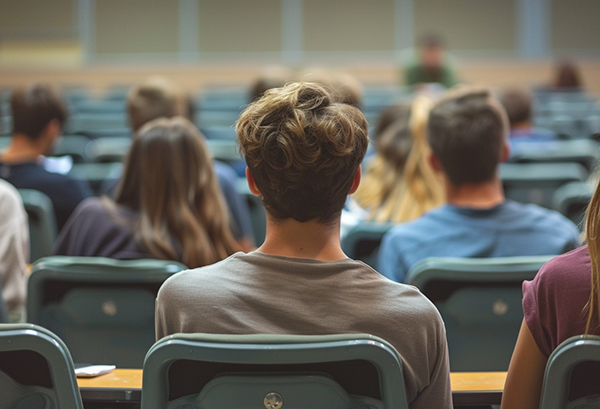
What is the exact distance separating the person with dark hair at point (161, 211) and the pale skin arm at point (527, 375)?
1259 mm

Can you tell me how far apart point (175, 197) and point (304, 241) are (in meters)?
1.15

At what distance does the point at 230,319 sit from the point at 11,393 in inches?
15.4

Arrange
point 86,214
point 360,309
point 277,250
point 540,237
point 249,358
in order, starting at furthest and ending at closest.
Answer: point 86,214
point 540,237
point 277,250
point 360,309
point 249,358

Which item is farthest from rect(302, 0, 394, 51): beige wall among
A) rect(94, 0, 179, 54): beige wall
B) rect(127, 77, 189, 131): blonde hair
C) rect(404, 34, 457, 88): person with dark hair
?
rect(127, 77, 189, 131): blonde hair

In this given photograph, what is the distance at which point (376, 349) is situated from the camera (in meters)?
1.04

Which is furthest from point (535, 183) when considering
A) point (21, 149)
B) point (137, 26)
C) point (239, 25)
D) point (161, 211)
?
point (137, 26)

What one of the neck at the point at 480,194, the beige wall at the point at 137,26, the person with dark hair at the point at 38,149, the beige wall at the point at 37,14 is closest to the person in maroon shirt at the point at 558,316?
the neck at the point at 480,194

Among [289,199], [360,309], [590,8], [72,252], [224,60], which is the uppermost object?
[590,8]

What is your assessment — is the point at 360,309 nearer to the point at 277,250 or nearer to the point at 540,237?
the point at 277,250

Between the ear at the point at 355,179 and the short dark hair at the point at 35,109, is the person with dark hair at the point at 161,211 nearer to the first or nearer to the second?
the ear at the point at 355,179

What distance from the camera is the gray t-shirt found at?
116 cm

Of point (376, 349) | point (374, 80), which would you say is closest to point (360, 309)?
point (376, 349)

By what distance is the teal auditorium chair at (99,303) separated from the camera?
1832mm

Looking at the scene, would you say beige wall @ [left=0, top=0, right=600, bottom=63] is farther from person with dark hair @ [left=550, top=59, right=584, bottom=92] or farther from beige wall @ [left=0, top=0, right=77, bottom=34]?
person with dark hair @ [left=550, top=59, right=584, bottom=92]
